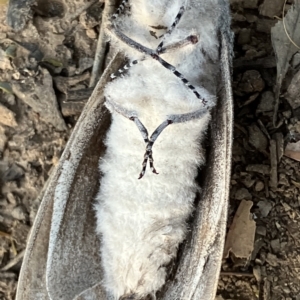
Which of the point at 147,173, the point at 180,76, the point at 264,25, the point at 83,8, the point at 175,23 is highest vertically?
the point at 264,25

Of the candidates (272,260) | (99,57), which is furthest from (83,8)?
(272,260)

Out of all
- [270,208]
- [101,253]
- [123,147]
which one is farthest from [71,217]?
[270,208]

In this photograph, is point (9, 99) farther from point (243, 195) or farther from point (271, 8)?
point (271, 8)

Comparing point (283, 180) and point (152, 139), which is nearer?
point (152, 139)

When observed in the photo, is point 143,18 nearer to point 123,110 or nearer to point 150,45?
point 150,45

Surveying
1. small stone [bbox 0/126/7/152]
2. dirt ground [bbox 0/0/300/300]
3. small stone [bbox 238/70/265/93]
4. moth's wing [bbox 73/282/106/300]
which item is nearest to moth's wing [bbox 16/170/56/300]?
moth's wing [bbox 73/282/106/300]

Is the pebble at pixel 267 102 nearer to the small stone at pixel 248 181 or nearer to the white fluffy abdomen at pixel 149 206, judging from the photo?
the small stone at pixel 248 181
